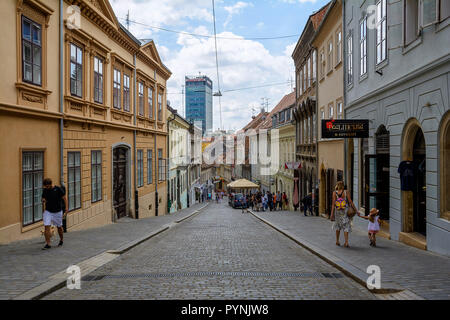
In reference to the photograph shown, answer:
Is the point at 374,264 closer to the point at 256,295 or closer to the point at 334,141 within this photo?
the point at 256,295

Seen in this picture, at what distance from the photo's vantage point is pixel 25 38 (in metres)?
11.8

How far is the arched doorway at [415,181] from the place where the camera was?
11.5 m

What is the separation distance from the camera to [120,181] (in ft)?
70.9

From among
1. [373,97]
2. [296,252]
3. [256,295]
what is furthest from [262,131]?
[256,295]

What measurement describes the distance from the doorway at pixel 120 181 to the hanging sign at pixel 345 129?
1039cm

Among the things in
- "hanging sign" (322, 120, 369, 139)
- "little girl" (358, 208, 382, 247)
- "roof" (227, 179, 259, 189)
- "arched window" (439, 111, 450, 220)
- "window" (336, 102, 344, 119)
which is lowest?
"roof" (227, 179, 259, 189)

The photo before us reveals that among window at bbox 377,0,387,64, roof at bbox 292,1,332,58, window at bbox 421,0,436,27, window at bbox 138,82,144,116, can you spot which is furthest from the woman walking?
roof at bbox 292,1,332,58

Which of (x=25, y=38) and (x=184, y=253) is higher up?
(x=25, y=38)

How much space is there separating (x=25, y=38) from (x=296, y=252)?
9029 mm

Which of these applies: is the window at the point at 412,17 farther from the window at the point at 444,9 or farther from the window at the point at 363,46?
the window at the point at 363,46

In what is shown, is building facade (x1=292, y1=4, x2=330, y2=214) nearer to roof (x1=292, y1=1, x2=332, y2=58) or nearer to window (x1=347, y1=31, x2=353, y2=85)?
roof (x1=292, y1=1, x2=332, y2=58)

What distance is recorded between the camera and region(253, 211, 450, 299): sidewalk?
6.92m

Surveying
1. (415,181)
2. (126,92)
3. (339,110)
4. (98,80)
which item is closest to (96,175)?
(98,80)

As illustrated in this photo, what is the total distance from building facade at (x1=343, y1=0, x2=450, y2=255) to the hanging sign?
0.30m
